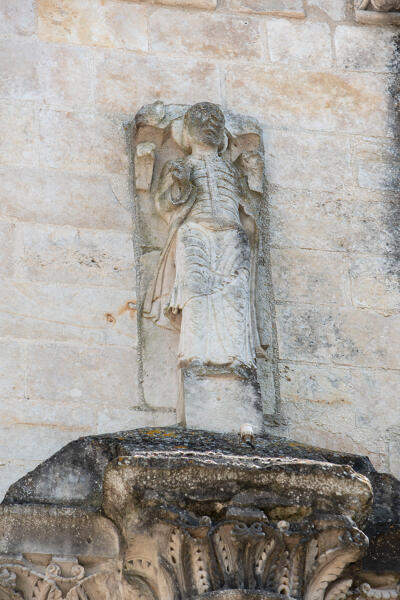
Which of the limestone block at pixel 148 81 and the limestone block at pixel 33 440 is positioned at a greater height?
the limestone block at pixel 148 81

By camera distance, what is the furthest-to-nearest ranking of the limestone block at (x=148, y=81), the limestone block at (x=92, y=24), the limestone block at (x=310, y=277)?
the limestone block at (x=92, y=24)
the limestone block at (x=148, y=81)
the limestone block at (x=310, y=277)

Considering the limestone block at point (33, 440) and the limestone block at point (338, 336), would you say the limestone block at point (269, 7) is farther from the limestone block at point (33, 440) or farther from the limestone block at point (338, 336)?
the limestone block at point (33, 440)

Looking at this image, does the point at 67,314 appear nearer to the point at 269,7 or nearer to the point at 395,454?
the point at 395,454


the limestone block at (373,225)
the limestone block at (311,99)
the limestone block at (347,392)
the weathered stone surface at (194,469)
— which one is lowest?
the weathered stone surface at (194,469)

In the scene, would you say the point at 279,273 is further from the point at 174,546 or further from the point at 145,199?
the point at 174,546

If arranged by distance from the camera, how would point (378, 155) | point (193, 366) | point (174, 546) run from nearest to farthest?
point (174, 546), point (193, 366), point (378, 155)

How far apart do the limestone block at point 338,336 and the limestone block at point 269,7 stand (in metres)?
2.09

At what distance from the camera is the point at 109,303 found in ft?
29.0

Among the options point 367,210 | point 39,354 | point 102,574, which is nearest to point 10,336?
point 39,354

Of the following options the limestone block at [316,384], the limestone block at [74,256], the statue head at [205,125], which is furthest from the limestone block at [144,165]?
the limestone block at [316,384]

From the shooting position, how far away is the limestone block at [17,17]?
9.67 metres

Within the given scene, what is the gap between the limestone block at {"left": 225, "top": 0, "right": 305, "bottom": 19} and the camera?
10.2m

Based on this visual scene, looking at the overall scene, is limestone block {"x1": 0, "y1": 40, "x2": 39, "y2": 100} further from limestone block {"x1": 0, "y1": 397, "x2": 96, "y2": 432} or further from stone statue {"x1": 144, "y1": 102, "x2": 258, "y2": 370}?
limestone block {"x1": 0, "y1": 397, "x2": 96, "y2": 432}

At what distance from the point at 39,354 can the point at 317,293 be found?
1.59 m
